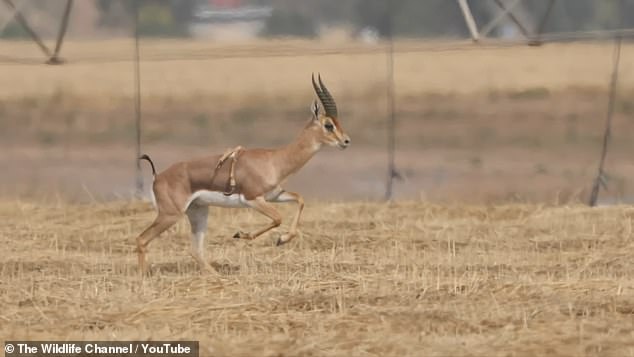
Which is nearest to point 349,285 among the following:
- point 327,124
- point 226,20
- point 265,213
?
point 265,213

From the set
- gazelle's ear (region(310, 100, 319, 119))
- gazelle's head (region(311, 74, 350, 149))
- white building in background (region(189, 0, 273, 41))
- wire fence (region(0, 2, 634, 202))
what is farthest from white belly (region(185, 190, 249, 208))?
white building in background (region(189, 0, 273, 41))

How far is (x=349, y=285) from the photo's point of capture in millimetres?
13578

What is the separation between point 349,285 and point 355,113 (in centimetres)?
1915

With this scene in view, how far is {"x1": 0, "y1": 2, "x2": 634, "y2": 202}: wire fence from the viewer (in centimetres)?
2461

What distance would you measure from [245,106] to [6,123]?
4.51 m

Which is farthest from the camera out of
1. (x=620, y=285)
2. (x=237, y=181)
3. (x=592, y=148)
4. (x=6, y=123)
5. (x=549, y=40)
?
(x=6, y=123)

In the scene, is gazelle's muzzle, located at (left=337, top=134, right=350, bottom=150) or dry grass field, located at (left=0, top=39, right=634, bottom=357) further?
gazelle's muzzle, located at (left=337, top=134, right=350, bottom=150)

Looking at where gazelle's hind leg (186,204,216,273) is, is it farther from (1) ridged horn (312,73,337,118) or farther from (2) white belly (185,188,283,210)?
(1) ridged horn (312,73,337,118)

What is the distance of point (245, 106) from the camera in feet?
112

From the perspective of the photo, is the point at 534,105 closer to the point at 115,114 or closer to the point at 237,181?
the point at 115,114

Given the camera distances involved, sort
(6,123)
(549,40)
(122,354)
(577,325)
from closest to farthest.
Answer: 1. (122,354)
2. (577,325)
3. (549,40)
4. (6,123)

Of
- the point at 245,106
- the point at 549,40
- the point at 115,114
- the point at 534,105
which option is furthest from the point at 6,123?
the point at 549,40

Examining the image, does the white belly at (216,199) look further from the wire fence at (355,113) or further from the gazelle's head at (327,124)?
the wire fence at (355,113)

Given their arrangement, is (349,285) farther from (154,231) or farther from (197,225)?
(154,231)
